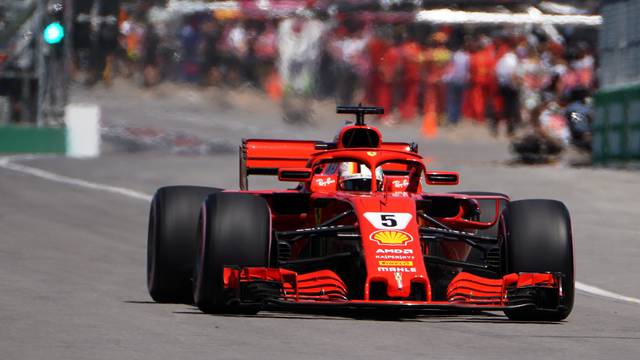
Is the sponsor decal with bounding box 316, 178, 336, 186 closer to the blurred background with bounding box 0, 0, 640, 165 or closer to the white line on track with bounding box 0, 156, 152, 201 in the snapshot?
the white line on track with bounding box 0, 156, 152, 201

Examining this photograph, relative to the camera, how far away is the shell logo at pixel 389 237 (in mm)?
10359

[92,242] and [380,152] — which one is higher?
[380,152]

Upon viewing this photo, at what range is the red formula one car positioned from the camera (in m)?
10.3

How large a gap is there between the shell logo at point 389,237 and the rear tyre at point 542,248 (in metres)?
0.75

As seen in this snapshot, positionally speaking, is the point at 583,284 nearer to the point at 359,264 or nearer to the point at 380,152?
the point at 380,152

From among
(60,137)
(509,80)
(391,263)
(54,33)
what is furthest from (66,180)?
(391,263)

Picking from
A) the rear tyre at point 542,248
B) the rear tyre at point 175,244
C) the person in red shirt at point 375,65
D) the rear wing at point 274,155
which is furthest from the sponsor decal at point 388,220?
Answer: the person in red shirt at point 375,65

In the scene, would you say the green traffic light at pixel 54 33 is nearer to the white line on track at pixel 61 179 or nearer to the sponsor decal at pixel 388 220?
the white line on track at pixel 61 179

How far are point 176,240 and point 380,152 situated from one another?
4.68 feet

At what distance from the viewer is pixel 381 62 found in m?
40.7

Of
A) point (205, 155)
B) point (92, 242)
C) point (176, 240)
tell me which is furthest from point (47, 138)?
point (176, 240)

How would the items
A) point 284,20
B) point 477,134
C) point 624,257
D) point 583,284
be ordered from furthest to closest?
point 284,20, point 477,134, point 624,257, point 583,284

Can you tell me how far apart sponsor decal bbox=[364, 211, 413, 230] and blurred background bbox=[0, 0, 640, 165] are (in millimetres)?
22180

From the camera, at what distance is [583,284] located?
14.0 m
